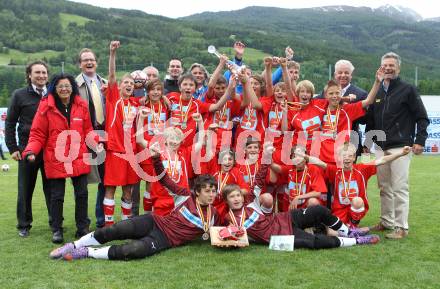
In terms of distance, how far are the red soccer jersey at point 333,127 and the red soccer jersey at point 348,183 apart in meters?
0.15

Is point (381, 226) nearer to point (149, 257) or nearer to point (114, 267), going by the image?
point (149, 257)

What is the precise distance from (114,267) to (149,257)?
417 millimetres

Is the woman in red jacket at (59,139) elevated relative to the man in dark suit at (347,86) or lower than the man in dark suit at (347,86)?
lower

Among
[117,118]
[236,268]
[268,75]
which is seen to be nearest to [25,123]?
[117,118]

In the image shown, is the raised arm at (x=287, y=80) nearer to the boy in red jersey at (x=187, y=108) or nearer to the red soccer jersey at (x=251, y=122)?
the red soccer jersey at (x=251, y=122)

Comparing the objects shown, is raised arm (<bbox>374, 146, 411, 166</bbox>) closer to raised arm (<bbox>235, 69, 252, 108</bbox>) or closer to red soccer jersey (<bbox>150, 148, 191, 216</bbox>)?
raised arm (<bbox>235, 69, 252, 108</bbox>)

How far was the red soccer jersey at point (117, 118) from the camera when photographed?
19.4 ft

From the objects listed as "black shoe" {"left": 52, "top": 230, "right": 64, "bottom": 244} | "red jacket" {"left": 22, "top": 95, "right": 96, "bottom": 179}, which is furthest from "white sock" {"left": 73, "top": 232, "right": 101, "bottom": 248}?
"red jacket" {"left": 22, "top": 95, "right": 96, "bottom": 179}

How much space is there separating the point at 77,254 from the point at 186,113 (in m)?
2.08

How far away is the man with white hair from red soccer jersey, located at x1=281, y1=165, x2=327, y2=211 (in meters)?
0.82

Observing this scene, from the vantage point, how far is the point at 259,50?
5631cm

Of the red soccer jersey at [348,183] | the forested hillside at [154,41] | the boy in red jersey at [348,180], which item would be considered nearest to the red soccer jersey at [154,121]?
the boy in red jersey at [348,180]

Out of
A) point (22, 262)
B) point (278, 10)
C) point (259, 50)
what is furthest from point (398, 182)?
point (278, 10)

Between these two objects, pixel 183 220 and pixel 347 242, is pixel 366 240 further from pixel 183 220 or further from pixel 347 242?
pixel 183 220
